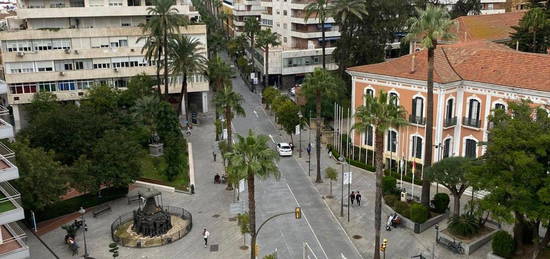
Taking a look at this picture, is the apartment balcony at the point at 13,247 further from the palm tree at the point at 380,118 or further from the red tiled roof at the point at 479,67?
the red tiled roof at the point at 479,67

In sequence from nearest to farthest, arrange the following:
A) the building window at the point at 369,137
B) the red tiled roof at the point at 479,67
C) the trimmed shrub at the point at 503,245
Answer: the trimmed shrub at the point at 503,245 < the red tiled roof at the point at 479,67 < the building window at the point at 369,137

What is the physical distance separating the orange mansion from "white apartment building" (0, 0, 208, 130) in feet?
99.4

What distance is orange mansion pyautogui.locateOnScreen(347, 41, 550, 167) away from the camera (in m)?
46.5

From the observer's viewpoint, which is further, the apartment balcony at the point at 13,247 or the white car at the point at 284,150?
the white car at the point at 284,150

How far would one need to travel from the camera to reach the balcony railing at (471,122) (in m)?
49.3

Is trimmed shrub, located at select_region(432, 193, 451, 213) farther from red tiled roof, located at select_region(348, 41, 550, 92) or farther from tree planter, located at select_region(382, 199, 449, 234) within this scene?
red tiled roof, located at select_region(348, 41, 550, 92)

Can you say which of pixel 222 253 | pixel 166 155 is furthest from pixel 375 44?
pixel 222 253

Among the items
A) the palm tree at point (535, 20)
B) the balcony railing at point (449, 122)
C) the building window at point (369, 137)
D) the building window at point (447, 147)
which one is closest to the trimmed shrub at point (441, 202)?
the building window at point (447, 147)

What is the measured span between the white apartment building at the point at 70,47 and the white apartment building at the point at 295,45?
22.6m

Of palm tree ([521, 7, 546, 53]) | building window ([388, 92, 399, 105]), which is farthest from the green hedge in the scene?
palm tree ([521, 7, 546, 53])

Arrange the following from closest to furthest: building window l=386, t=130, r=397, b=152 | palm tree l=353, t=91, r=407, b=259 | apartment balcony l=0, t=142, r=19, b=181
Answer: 1. apartment balcony l=0, t=142, r=19, b=181
2. palm tree l=353, t=91, r=407, b=259
3. building window l=386, t=130, r=397, b=152

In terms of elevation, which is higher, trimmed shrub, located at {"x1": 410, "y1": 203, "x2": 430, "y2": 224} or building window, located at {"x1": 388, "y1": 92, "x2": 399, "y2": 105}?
building window, located at {"x1": 388, "y1": 92, "x2": 399, "y2": 105}

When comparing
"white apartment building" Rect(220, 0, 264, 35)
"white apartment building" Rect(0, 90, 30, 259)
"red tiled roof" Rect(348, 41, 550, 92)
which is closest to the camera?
"white apartment building" Rect(0, 90, 30, 259)

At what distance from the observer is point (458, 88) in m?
50.1
